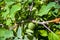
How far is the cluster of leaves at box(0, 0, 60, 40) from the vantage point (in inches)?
45.9

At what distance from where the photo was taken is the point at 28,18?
4.28 feet

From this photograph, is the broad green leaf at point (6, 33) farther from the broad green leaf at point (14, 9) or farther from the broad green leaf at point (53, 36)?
the broad green leaf at point (53, 36)

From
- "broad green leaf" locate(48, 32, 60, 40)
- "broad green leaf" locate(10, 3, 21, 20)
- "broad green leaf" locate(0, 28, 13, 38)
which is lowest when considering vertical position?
"broad green leaf" locate(48, 32, 60, 40)

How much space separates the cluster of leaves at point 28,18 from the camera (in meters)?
1.17

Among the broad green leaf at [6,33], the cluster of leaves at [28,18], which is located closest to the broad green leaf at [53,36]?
the cluster of leaves at [28,18]

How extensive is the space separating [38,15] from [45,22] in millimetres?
81

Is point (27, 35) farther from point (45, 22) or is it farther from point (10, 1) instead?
point (10, 1)

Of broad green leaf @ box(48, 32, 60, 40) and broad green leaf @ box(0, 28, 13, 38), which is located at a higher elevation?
broad green leaf @ box(0, 28, 13, 38)

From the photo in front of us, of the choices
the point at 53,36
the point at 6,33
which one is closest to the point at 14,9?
the point at 6,33

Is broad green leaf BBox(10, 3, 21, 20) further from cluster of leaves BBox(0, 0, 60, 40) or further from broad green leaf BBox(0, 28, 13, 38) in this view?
broad green leaf BBox(0, 28, 13, 38)

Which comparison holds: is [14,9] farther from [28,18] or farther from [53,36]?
[53,36]

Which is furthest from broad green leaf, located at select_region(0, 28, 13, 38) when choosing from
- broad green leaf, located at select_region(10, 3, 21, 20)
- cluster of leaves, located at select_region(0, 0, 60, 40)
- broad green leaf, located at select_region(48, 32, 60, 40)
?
broad green leaf, located at select_region(48, 32, 60, 40)

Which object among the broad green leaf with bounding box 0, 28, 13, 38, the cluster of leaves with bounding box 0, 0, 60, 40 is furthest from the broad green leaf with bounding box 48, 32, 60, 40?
the broad green leaf with bounding box 0, 28, 13, 38

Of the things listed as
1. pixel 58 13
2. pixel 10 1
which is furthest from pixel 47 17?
pixel 10 1
